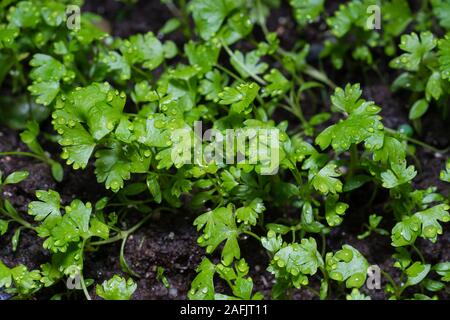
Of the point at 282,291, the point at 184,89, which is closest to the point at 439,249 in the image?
the point at 282,291

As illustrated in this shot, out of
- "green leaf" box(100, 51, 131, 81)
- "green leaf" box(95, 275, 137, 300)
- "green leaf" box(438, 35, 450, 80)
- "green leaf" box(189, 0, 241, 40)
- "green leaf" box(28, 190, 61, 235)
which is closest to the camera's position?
"green leaf" box(95, 275, 137, 300)

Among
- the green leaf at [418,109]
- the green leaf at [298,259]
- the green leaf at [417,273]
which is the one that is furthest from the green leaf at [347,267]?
the green leaf at [418,109]

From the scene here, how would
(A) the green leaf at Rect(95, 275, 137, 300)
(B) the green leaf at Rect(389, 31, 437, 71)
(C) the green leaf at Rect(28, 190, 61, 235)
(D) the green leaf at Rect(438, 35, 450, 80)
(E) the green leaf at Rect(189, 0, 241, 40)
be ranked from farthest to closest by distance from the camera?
(E) the green leaf at Rect(189, 0, 241, 40) < (B) the green leaf at Rect(389, 31, 437, 71) < (D) the green leaf at Rect(438, 35, 450, 80) < (C) the green leaf at Rect(28, 190, 61, 235) < (A) the green leaf at Rect(95, 275, 137, 300)

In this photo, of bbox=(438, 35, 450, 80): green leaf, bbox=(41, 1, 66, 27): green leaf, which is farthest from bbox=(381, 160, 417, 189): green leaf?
bbox=(41, 1, 66, 27): green leaf

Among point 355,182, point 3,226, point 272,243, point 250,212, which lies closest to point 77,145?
point 3,226

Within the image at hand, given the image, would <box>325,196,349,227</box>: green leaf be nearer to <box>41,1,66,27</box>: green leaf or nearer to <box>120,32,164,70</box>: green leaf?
<box>120,32,164,70</box>: green leaf

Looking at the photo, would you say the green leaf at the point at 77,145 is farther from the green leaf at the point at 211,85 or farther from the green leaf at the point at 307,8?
the green leaf at the point at 307,8
